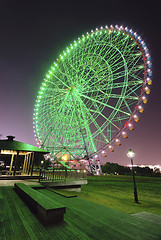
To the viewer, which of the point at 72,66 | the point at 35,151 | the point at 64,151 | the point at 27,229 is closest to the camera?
the point at 27,229

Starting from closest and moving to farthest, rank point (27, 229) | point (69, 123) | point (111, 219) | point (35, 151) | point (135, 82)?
point (27, 229), point (111, 219), point (35, 151), point (135, 82), point (69, 123)

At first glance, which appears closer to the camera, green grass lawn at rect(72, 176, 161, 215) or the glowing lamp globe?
green grass lawn at rect(72, 176, 161, 215)

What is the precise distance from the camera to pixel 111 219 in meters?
4.22

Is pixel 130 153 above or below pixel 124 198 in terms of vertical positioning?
above

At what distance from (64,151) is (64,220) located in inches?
1044

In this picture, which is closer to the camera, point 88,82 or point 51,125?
point 88,82

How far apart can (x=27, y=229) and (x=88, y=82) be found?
21129 millimetres

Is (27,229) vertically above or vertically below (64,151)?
below

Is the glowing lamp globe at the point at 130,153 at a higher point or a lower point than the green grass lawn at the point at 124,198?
higher

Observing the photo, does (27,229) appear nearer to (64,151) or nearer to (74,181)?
(74,181)

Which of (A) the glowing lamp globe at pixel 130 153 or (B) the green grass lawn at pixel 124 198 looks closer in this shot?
(B) the green grass lawn at pixel 124 198

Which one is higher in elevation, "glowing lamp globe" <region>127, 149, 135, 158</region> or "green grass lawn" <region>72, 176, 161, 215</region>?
"glowing lamp globe" <region>127, 149, 135, 158</region>

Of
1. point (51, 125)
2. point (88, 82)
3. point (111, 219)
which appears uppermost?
point (88, 82)

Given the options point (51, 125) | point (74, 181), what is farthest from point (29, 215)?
point (51, 125)
